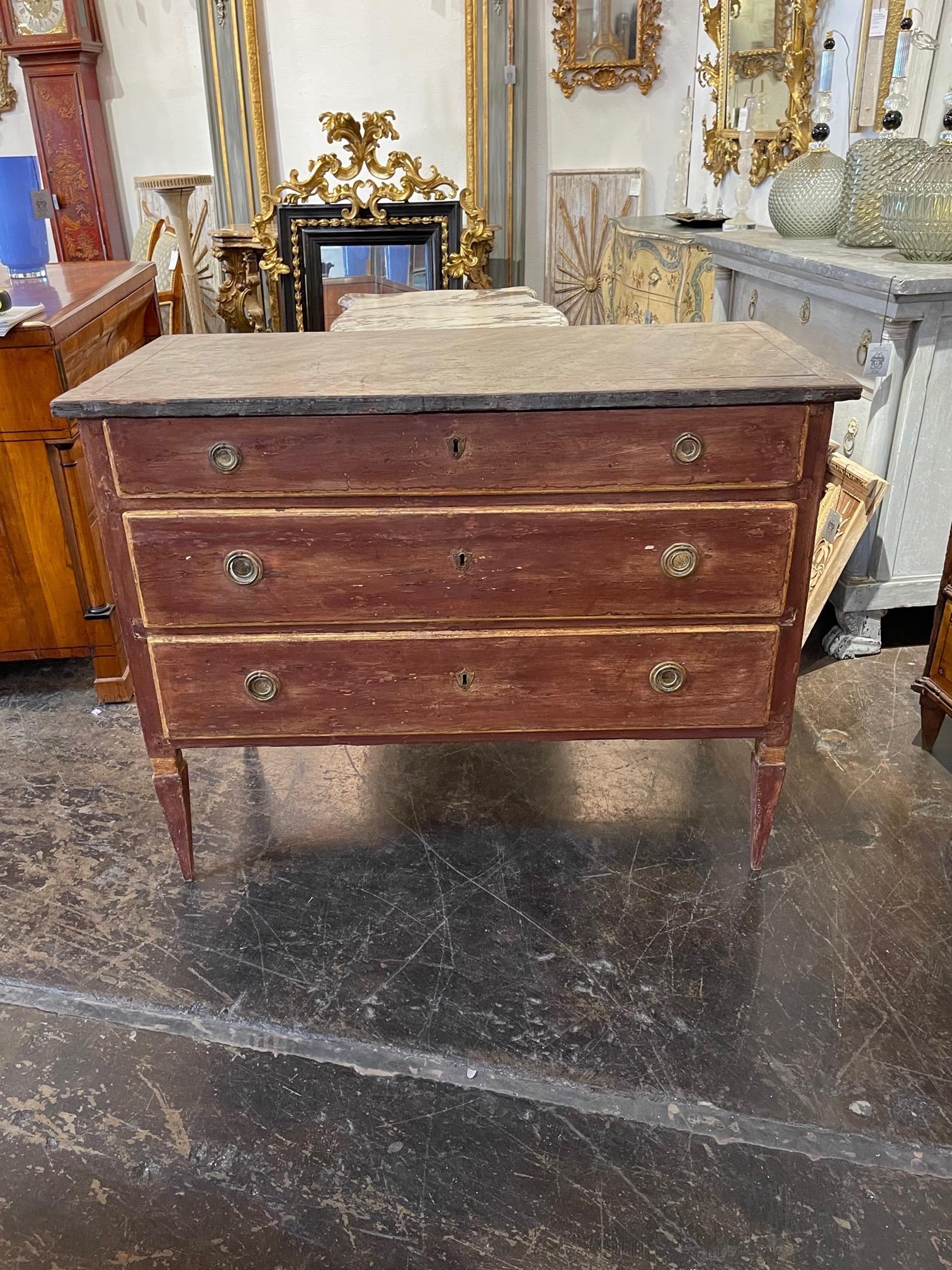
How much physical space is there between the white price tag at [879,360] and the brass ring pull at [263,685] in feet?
6.21

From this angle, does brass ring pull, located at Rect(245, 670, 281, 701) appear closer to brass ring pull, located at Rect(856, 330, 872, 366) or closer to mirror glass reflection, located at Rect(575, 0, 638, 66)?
brass ring pull, located at Rect(856, 330, 872, 366)

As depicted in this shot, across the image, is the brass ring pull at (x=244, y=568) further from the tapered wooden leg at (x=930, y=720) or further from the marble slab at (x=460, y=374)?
the tapered wooden leg at (x=930, y=720)

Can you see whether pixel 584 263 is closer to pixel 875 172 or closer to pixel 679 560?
pixel 875 172

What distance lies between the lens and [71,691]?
2.98 meters

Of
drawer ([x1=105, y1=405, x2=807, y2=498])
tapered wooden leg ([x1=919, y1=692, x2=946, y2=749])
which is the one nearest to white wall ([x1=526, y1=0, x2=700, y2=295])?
tapered wooden leg ([x1=919, y1=692, x2=946, y2=749])

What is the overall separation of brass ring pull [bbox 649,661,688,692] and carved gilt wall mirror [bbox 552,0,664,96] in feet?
17.4

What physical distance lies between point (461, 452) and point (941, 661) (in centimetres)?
143

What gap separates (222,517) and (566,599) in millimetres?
661

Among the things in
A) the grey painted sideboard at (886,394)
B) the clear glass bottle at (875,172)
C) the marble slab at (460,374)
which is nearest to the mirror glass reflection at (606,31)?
the clear glass bottle at (875,172)

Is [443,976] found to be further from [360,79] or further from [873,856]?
[360,79]

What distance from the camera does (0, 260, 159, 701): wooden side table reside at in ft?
8.44

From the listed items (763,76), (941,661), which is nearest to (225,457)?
(941,661)

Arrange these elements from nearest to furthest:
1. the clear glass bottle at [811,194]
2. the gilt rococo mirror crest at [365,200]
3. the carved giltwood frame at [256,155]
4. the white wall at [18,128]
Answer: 1. the clear glass bottle at [811,194]
2. the gilt rococo mirror crest at [365,200]
3. the carved giltwood frame at [256,155]
4. the white wall at [18,128]

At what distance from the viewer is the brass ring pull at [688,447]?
169 centimetres
